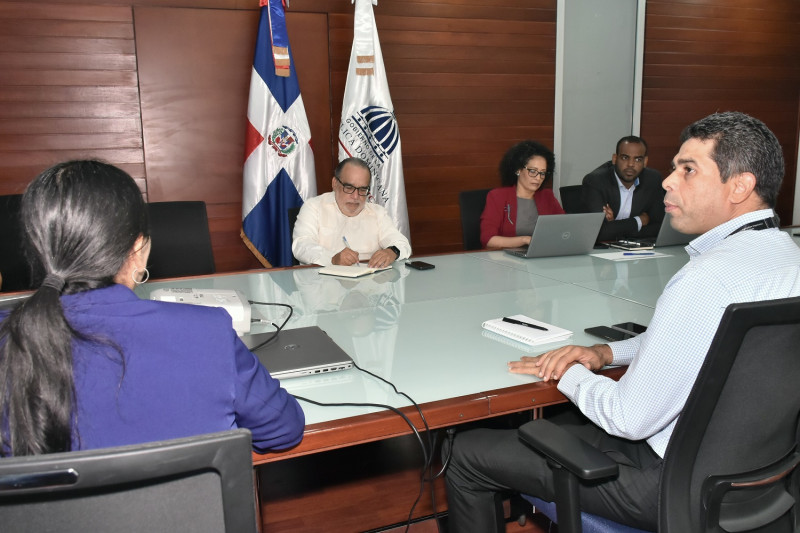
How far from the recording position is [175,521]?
2.42 feet

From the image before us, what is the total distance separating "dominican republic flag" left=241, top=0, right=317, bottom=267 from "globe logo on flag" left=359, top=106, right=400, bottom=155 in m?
0.42

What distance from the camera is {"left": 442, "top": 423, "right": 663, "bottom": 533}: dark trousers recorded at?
1312 mm

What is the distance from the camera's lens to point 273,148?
4.25m

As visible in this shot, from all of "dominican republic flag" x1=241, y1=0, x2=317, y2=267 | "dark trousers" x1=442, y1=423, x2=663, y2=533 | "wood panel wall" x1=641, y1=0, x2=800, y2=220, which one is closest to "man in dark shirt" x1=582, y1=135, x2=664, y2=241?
"wood panel wall" x1=641, y1=0, x2=800, y2=220

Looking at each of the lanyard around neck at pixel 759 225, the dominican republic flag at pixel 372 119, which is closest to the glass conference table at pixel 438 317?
the lanyard around neck at pixel 759 225

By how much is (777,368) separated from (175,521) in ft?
3.09

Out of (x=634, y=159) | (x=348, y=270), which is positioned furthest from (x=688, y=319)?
(x=634, y=159)

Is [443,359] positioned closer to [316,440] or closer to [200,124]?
[316,440]

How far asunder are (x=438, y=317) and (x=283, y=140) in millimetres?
2584

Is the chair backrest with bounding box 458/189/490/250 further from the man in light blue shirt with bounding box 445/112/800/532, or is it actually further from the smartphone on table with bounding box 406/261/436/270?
the man in light blue shirt with bounding box 445/112/800/532

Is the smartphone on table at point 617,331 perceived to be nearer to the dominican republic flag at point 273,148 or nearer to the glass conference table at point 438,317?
the glass conference table at point 438,317

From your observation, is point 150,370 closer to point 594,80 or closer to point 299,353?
point 299,353

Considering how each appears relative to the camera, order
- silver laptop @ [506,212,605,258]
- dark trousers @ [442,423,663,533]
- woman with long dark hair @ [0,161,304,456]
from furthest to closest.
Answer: silver laptop @ [506,212,605,258] < dark trousers @ [442,423,663,533] < woman with long dark hair @ [0,161,304,456]

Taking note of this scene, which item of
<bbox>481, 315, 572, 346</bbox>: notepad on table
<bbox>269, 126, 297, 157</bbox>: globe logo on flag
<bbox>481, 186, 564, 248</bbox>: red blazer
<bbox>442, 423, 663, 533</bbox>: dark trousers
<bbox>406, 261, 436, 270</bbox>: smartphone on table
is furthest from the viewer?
<bbox>269, 126, 297, 157</bbox>: globe logo on flag
